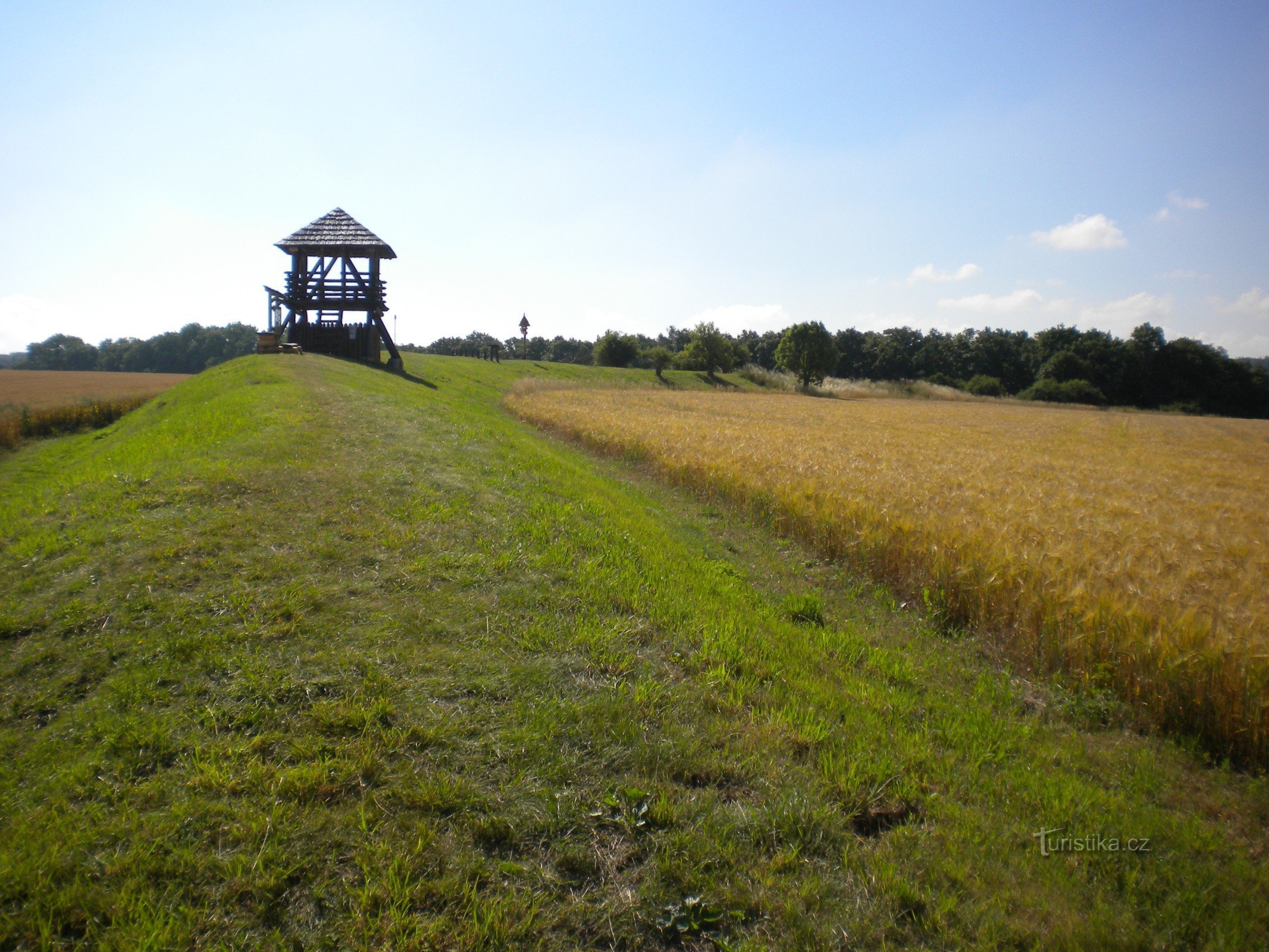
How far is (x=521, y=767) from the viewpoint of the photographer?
11.7 feet

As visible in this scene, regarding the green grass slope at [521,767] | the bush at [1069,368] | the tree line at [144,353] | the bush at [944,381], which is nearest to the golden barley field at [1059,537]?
the green grass slope at [521,767]

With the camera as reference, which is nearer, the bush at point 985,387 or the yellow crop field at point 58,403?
the yellow crop field at point 58,403

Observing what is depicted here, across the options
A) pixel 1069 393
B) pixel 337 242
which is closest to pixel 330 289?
pixel 337 242

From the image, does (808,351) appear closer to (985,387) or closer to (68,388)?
(985,387)

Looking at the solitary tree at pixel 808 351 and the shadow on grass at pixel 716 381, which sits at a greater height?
the solitary tree at pixel 808 351

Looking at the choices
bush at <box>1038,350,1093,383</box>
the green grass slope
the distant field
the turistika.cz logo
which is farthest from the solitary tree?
the turistika.cz logo

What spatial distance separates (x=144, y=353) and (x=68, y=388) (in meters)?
54.6

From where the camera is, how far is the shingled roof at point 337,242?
102 feet

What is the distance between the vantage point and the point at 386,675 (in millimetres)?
4289

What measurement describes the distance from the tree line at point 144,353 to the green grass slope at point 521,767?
8103cm

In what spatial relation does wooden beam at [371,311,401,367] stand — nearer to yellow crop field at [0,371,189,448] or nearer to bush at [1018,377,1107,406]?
yellow crop field at [0,371,189,448]

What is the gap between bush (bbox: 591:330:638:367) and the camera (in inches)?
2751

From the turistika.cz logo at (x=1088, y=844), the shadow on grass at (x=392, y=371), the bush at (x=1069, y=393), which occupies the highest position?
the bush at (x=1069, y=393)

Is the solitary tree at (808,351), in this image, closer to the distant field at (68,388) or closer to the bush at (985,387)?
the bush at (985,387)
